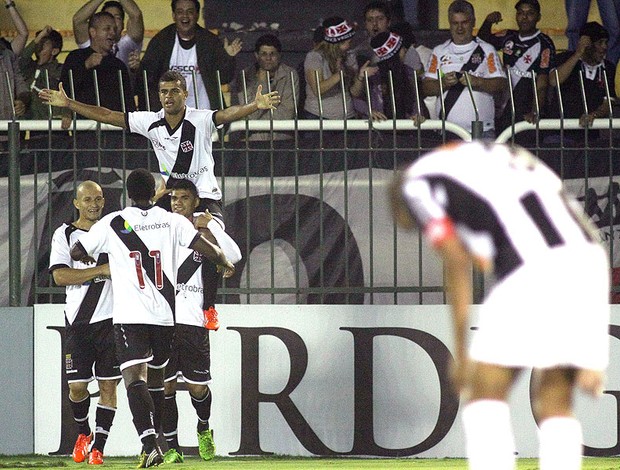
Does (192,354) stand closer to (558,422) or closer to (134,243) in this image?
(134,243)

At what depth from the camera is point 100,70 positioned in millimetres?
10875

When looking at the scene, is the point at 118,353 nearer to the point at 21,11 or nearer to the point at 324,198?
the point at 324,198

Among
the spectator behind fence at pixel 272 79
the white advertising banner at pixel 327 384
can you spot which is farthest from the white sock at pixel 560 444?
the spectator behind fence at pixel 272 79

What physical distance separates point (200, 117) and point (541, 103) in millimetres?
3176

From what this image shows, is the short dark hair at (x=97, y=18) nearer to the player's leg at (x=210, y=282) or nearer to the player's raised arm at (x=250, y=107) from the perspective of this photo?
the player's raised arm at (x=250, y=107)

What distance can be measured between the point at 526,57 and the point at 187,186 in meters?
3.63

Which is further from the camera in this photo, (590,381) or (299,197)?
(299,197)

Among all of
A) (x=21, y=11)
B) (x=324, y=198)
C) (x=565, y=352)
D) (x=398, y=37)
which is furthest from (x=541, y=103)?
(x=565, y=352)

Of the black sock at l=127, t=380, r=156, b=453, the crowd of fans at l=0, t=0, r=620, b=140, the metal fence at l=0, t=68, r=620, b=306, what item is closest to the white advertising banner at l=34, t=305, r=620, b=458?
the metal fence at l=0, t=68, r=620, b=306

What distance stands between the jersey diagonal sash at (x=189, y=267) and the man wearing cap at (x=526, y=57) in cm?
305

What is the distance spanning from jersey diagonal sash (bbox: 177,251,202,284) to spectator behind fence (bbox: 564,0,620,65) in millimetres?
4787

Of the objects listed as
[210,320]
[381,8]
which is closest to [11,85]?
[381,8]

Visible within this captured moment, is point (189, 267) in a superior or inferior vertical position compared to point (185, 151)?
inferior

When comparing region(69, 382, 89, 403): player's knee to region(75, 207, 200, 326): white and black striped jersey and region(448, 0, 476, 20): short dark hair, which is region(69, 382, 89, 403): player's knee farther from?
region(448, 0, 476, 20): short dark hair
